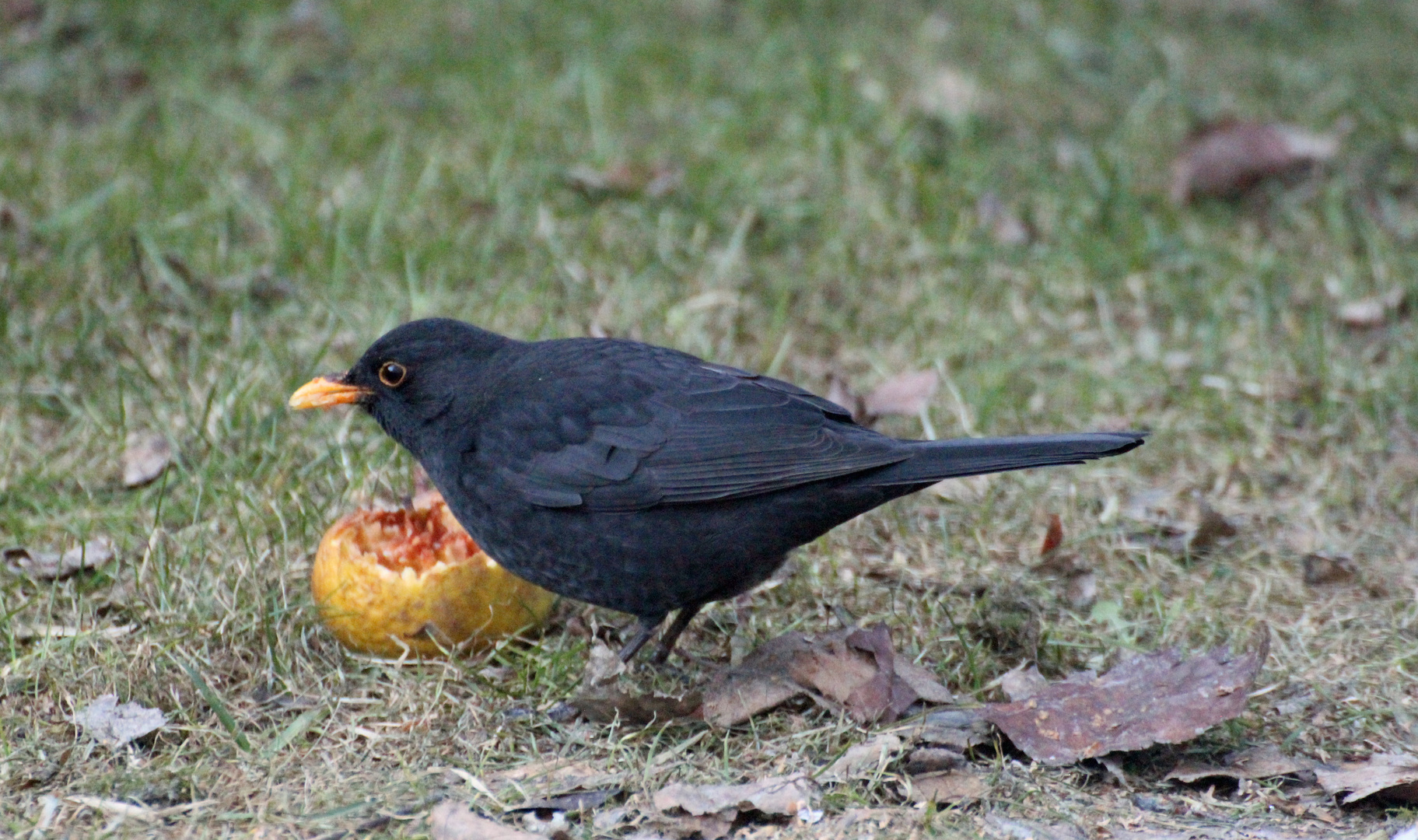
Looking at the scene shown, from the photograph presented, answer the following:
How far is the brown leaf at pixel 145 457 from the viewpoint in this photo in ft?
14.4

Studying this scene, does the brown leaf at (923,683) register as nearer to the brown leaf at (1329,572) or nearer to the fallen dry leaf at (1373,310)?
the brown leaf at (1329,572)

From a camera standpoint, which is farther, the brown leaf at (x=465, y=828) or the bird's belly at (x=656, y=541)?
the bird's belly at (x=656, y=541)

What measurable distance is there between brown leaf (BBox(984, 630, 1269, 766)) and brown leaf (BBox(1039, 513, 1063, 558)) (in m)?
0.77

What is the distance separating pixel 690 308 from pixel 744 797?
2500 mm

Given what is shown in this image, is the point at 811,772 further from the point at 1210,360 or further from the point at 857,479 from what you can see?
the point at 1210,360

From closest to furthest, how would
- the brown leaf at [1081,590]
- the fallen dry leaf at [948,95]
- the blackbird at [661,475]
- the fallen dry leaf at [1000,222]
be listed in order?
the blackbird at [661,475]
the brown leaf at [1081,590]
the fallen dry leaf at [1000,222]
the fallen dry leaf at [948,95]

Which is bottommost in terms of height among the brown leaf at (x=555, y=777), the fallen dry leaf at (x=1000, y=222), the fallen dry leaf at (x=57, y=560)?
the brown leaf at (x=555, y=777)

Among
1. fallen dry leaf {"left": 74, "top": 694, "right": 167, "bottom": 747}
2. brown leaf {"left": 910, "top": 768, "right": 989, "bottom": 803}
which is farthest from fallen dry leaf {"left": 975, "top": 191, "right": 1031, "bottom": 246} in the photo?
fallen dry leaf {"left": 74, "top": 694, "right": 167, "bottom": 747}

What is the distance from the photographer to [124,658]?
355cm

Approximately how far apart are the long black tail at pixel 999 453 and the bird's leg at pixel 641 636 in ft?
2.22

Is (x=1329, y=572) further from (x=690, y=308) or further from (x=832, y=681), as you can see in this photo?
(x=690, y=308)

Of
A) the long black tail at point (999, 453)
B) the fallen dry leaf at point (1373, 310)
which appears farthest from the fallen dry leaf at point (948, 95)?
the long black tail at point (999, 453)

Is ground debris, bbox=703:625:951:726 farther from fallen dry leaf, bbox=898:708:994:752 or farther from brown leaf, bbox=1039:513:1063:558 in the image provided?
brown leaf, bbox=1039:513:1063:558

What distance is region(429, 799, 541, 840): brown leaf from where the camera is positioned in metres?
2.96
